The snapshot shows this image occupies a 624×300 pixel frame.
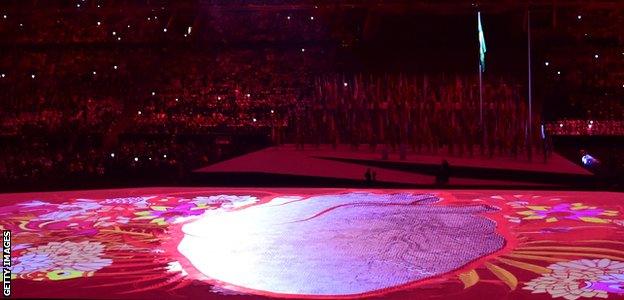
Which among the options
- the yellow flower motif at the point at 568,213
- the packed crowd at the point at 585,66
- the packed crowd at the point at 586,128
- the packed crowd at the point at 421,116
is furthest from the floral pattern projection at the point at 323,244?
the packed crowd at the point at 585,66

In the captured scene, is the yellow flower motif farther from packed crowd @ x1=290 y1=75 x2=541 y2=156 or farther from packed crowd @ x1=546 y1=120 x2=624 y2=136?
packed crowd @ x1=546 y1=120 x2=624 y2=136

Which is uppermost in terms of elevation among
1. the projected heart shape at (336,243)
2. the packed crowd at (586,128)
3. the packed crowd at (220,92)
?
the packed crowd at (220,92)

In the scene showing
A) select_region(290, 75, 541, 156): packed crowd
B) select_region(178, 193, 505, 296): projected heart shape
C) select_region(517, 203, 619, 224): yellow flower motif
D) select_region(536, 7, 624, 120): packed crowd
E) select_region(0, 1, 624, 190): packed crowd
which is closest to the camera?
select_region(178, 193, 505, 296): projected heart shape

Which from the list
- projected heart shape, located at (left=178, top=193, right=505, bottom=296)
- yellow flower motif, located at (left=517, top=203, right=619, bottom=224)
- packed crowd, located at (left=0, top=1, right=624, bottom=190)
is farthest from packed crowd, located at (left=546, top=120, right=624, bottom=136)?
projected heart shape, located at (left=178, top=193, right=505, bottom=296)

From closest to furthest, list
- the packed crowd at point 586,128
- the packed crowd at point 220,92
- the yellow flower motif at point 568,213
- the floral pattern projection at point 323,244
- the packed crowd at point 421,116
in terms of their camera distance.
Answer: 1. the floral pattern projection at point 323,244
2. the yellow flower motif at point 568,213
3. the packed crowd at point 421,116
4. the packed crowd at point 220,92
5. the packed crowd at point 586,128

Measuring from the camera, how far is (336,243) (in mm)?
3783

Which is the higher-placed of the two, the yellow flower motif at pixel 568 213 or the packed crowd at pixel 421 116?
the packed crowd at pixel 421 116

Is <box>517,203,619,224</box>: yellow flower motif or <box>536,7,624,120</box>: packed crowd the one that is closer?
<box>517,203,619,224</box>: yellow flower motif

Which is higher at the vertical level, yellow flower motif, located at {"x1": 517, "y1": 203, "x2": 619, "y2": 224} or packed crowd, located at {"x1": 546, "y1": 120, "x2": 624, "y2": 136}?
packed crowd, located at {"x1": 546, "y1": 120, "x2": 624, "y2": 136}

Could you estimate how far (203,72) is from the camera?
9.81 m

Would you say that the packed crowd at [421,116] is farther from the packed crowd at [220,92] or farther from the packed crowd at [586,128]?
the packed crowd at [586,128]

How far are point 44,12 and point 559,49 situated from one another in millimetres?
7562

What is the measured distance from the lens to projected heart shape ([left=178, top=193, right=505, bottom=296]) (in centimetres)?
312

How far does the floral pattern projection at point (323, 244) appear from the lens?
Answer: 9.82 ft
